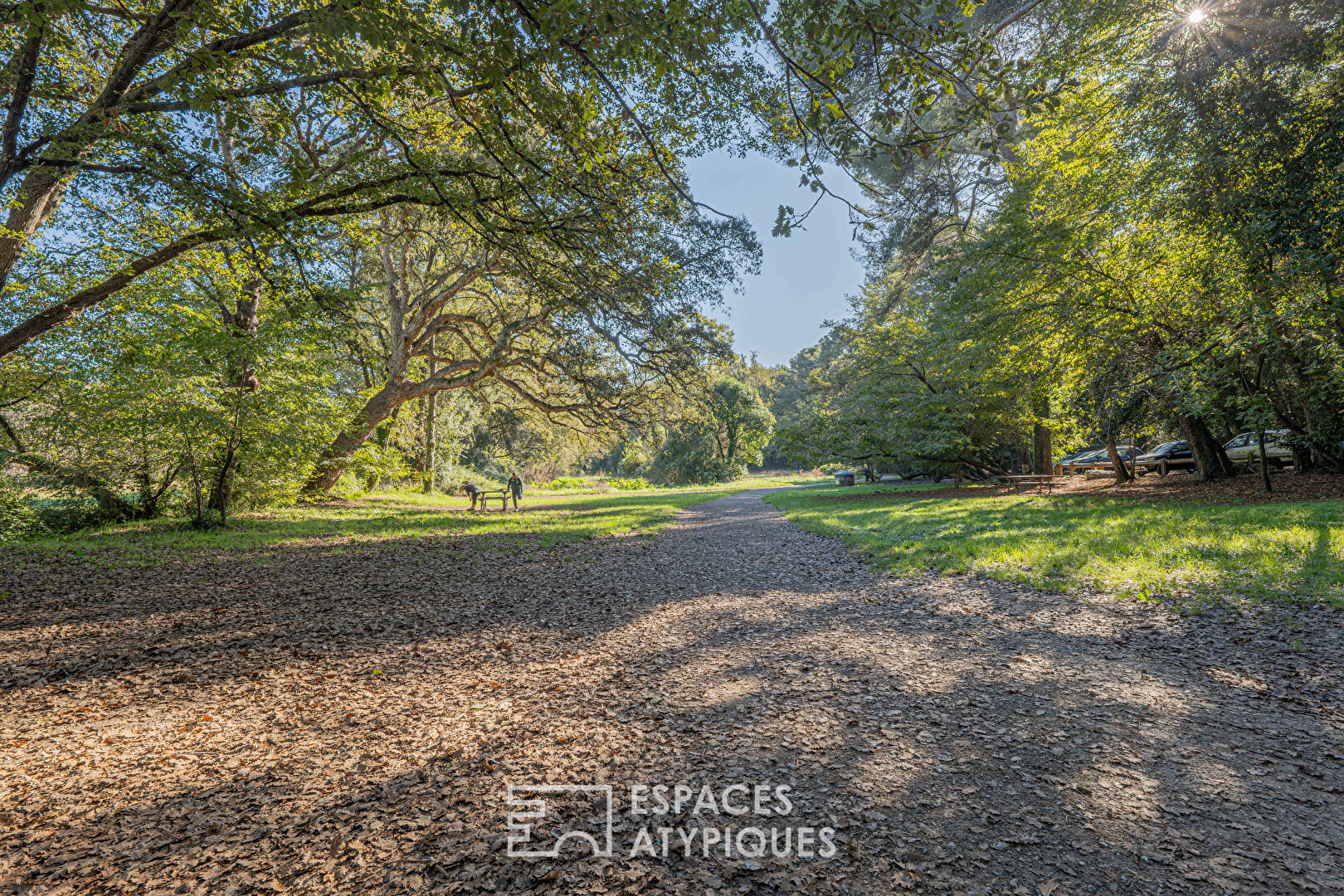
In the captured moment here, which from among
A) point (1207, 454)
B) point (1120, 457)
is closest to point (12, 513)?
point (1207, 454)

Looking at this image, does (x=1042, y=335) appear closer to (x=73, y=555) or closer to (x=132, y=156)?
(x=132, y=156)

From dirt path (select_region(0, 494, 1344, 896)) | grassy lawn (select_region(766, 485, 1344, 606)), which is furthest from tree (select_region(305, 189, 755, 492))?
grassy lawn (select_region(766, 485, 1344, 606))

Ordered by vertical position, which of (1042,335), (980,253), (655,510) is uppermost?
(980,253)

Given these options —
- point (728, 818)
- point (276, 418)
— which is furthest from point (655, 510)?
point (728, 818)

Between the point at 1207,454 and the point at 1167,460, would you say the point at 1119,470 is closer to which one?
the point at 1207,454

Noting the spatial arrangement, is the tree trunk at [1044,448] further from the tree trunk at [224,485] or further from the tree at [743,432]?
the tree trunk at [224,485]

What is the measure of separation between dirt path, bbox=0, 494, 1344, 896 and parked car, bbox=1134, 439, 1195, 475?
19.0 metres

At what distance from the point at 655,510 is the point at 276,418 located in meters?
10.8

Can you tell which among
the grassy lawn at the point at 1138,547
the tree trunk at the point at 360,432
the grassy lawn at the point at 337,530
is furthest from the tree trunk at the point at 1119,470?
the tree trunk at the point at 360,432

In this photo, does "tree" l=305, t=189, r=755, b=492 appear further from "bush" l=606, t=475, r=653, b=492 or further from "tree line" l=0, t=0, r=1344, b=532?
"bush" l=606, t=475, r=653, b=492

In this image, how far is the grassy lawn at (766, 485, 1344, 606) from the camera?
5.07 meters

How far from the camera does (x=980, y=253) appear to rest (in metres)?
11.9

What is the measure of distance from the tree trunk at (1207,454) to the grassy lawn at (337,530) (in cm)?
1500

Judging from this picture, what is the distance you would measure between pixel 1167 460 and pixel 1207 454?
522cm
